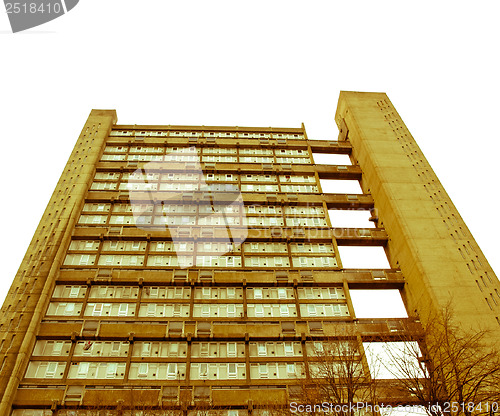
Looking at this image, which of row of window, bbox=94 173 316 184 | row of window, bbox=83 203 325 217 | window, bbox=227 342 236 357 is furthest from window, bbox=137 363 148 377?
row of window, bbox=94 173 316 184

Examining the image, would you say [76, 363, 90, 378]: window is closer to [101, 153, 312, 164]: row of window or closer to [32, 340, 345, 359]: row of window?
[32, 340, 345, 359]: row of window

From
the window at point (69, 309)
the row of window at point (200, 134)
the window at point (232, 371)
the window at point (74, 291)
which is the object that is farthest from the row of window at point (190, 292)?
Answer: the row of window at point (200, 134)

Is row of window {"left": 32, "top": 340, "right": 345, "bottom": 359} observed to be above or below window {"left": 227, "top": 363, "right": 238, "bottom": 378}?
above

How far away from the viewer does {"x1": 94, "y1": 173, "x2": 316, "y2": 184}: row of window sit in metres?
52.0

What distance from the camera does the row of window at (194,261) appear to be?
139 ft

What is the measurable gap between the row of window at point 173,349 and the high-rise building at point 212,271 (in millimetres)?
104

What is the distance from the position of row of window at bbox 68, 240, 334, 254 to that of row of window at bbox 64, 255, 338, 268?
77 centimetres

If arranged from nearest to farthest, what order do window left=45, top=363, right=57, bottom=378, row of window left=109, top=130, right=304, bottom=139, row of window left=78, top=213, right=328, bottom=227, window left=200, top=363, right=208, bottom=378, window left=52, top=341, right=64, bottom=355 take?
window left=45, top=363, right=57, bottom=378 → window left=200, top=363, right=208, bottom=378 → window left=52, top=341, right=64, bottom=355 → row of window left=78, top=213, right=328, bottom=227 → row of window left=109, top=130, right=304, bottom=139

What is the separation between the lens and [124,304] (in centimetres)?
3850

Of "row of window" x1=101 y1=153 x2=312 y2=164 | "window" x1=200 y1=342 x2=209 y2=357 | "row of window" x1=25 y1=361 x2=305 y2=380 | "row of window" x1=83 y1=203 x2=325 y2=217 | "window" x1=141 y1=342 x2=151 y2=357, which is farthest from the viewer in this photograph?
"row of window" x1=101 y1=153 x2=312 y2=164

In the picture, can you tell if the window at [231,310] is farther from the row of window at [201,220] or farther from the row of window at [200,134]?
the row of window at [200,134]

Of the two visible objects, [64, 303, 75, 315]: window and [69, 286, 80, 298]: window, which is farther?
[69, 286, 80, 298]: window

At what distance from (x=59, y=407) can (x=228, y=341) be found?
13.4 metres

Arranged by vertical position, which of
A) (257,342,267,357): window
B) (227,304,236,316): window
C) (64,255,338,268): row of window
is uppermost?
(64,255,338,268): row of window
